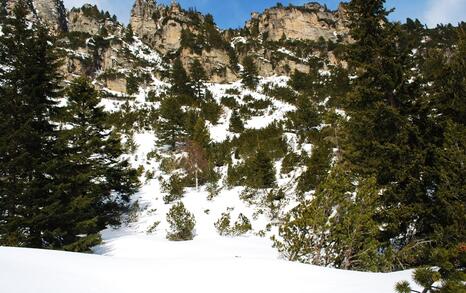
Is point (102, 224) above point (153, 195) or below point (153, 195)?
below

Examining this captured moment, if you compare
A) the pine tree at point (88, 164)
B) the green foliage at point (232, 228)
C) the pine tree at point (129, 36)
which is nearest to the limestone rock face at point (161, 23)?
the pine tree at point (129, 36)

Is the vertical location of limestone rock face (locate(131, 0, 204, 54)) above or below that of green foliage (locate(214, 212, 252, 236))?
above

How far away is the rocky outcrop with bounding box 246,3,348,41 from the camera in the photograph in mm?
78688

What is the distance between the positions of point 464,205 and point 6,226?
12.9m

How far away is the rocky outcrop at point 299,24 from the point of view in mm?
78688

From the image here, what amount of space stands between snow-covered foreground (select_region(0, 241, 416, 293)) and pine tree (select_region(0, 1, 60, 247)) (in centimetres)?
559

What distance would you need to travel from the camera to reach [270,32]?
260 ft

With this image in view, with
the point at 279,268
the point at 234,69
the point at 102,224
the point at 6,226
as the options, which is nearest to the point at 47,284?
the point at 279,268

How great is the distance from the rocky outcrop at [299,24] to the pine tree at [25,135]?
2745 inches

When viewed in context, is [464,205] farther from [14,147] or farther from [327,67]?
[327,67]

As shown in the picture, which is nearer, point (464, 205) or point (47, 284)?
point (47, 284)

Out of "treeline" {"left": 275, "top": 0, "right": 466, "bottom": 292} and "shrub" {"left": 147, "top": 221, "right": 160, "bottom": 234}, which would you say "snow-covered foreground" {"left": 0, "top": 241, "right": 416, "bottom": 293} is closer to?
"treeline" {"left": 275, "top": 0, "right": 466, "bottom": 292}

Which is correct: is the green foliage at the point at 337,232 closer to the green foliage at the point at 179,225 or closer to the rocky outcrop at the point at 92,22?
the green foliage at the point at 179,225

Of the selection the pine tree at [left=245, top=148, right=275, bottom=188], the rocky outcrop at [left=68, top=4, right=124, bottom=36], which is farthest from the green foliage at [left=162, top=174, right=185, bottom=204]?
the rocky outcrop at [left=68, top=4, right=124, bottom=36]
